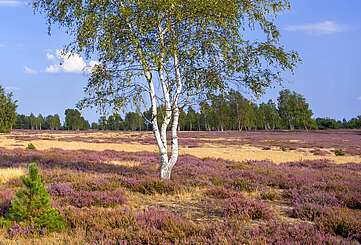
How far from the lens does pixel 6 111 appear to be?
85.7 m

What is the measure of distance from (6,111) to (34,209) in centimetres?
8305

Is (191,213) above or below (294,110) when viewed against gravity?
below

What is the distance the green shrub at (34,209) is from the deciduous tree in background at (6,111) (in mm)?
81827

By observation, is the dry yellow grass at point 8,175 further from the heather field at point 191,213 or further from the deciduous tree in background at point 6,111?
the deciduous tree in background at point 6,111

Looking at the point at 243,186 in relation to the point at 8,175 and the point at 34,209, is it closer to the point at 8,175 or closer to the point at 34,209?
the point at 34,209

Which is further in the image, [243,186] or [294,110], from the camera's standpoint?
[294,110]

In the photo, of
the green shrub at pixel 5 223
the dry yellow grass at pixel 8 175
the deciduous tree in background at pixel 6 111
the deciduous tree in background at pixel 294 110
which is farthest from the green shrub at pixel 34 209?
the deciduous tree in background at pixel 294 110

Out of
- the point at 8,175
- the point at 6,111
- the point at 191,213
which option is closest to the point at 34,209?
the point at 191,213

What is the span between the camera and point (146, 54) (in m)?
15.1

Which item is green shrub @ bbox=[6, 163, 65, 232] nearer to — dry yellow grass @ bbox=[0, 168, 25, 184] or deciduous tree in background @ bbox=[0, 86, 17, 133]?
dry yellow grass @ bbox=[0, 168, 25, 184]

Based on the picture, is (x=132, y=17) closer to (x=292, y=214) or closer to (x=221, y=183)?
(x=221, y=183)

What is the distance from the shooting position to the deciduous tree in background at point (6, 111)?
84938mm

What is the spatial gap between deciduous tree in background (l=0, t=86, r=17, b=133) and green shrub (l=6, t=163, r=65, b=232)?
268 ft

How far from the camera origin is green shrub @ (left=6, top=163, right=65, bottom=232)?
332 inches
